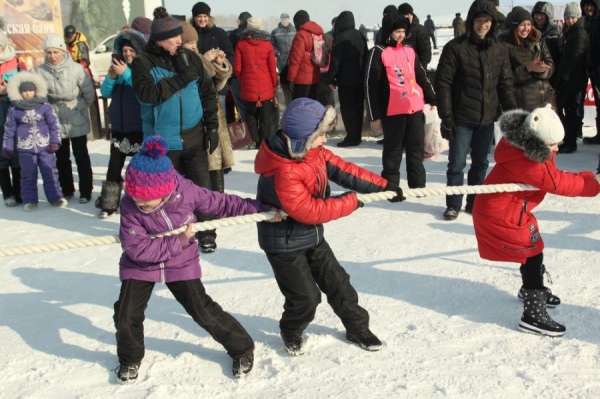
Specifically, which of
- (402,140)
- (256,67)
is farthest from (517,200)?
(256,67)

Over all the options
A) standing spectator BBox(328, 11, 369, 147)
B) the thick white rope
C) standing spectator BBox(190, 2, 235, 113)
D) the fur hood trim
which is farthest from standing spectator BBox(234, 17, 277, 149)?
the fur hood trim

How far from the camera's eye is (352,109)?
357 inches

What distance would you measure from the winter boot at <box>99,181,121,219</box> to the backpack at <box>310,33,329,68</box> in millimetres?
3921

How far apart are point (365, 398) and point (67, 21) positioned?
1414 cm

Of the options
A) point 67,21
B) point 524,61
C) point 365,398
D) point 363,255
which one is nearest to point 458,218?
point 363,255

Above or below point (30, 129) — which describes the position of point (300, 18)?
above

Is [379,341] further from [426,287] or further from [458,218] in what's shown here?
[458,218]

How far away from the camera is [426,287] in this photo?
4.15 meters

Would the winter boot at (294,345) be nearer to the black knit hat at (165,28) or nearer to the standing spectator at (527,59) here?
the black knit hat at (165,28)

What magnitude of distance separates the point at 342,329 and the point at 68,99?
4.24 metres

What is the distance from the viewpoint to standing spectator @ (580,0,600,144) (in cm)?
723

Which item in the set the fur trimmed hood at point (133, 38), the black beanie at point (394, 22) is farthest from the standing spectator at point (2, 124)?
the black beanie at point (394, 22)

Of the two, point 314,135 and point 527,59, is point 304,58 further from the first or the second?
point 314,135

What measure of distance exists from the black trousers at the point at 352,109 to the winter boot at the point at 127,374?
6.39m
